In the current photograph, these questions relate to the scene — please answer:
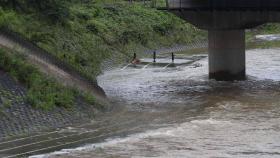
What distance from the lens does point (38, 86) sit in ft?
119

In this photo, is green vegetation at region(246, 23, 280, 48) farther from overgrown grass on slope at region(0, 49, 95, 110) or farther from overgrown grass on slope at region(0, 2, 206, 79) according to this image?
overgrown grass on slope at region(0, 49, 95, 110)

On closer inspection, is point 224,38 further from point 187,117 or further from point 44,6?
→ point 187,117

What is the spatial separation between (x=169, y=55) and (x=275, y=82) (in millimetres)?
23163

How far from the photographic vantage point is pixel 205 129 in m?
33.1

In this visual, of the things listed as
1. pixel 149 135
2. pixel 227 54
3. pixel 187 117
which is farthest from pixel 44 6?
pixel 149 135

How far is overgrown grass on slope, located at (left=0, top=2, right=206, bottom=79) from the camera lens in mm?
50219

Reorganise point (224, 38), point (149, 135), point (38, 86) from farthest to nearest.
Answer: point (224, 38) < point (38, 86) < point (149, 135)

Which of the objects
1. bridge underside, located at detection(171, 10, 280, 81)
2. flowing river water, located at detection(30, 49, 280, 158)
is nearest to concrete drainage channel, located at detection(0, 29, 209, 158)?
flowing river water, located at detection(30, 49, 280, 158)

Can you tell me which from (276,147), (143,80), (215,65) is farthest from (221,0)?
(276,147)

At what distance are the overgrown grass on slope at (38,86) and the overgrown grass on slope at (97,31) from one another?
652cm

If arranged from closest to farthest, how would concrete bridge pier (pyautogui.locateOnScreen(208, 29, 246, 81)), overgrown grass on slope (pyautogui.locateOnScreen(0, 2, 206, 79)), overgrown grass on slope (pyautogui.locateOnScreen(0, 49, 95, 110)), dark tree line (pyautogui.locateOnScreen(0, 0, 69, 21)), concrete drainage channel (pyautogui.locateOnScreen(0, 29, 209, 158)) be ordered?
concrete drainage channel (pyautogui.locateOnScreen(0, 29, 209, 158)) < overgrown grass on slope (pyautogui.locateOnScreen(0, 49, 95, 110)) < dark tree line (pyautogui.locateOnScreen(0, 0, 69, 21)) < overgrown grass on slope (pyautogui.locateOnScreen(0, 2, 206, 79)) < concrete bridge pier (pyautogui.locateOnScreen(208, 29, 246, 81))

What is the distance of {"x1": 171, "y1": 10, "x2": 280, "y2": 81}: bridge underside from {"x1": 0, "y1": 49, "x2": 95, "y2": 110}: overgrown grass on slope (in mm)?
16594

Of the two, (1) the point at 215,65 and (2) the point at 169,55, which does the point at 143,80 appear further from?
(2) the point at 169,55

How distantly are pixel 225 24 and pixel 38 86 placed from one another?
1977cm
